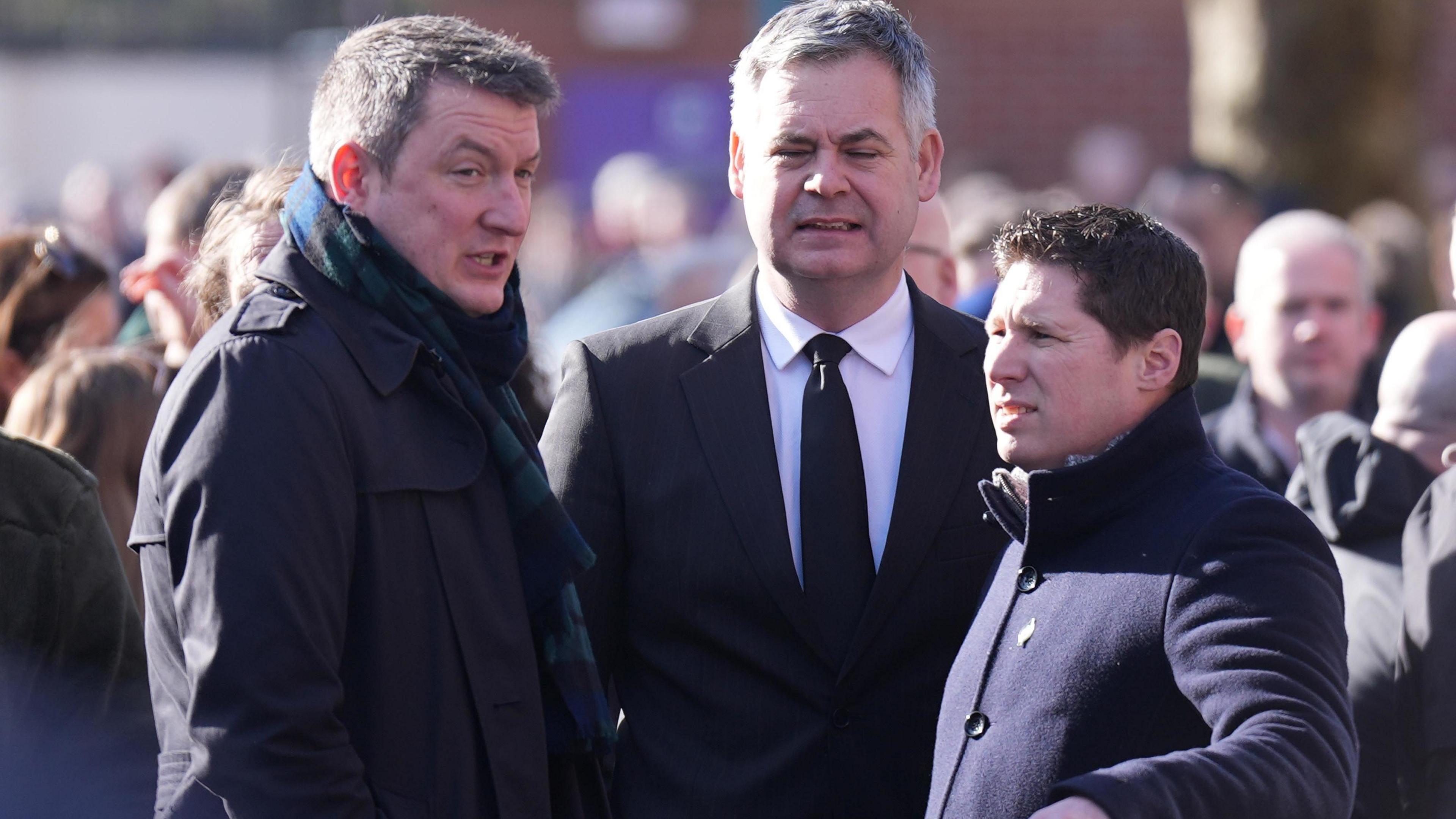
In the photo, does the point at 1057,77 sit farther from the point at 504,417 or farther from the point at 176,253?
the point at 504,417

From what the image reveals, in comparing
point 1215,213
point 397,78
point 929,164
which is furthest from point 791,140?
point 1215,213

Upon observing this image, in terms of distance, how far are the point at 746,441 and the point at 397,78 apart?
95 centimetres

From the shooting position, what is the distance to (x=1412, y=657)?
304 centimetres

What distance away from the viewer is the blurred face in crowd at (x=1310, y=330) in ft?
16.0

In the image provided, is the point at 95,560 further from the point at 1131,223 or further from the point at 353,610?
the point at 1131,223

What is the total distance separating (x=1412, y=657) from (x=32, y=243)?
3535 mm

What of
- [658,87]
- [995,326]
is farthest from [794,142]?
[658,87]

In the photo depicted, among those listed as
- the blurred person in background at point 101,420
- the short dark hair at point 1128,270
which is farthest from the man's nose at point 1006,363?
the blurred person in background at point 101,420

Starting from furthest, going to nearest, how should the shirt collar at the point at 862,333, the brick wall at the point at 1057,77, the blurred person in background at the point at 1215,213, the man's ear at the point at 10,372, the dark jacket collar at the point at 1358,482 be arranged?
1. the brick wall at the point at 1057,77
2. the blurred person in background at the point at 1215,213
3. the man's ear at the point at 10,372
4. the dark jacket collar at the point at 1358,482
5. the shirt collar at the point at 862,333

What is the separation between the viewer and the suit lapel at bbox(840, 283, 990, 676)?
287 cm

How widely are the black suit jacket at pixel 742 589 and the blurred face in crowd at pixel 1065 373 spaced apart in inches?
14.6

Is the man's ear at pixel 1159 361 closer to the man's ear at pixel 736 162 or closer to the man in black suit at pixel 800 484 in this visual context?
the man in black suit at pixel 800 484

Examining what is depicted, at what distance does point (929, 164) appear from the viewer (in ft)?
10.3

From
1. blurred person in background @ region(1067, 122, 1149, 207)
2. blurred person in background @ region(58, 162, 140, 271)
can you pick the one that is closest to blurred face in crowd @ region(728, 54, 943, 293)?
blurred person in background @ region(58, 162, 140, 271)
